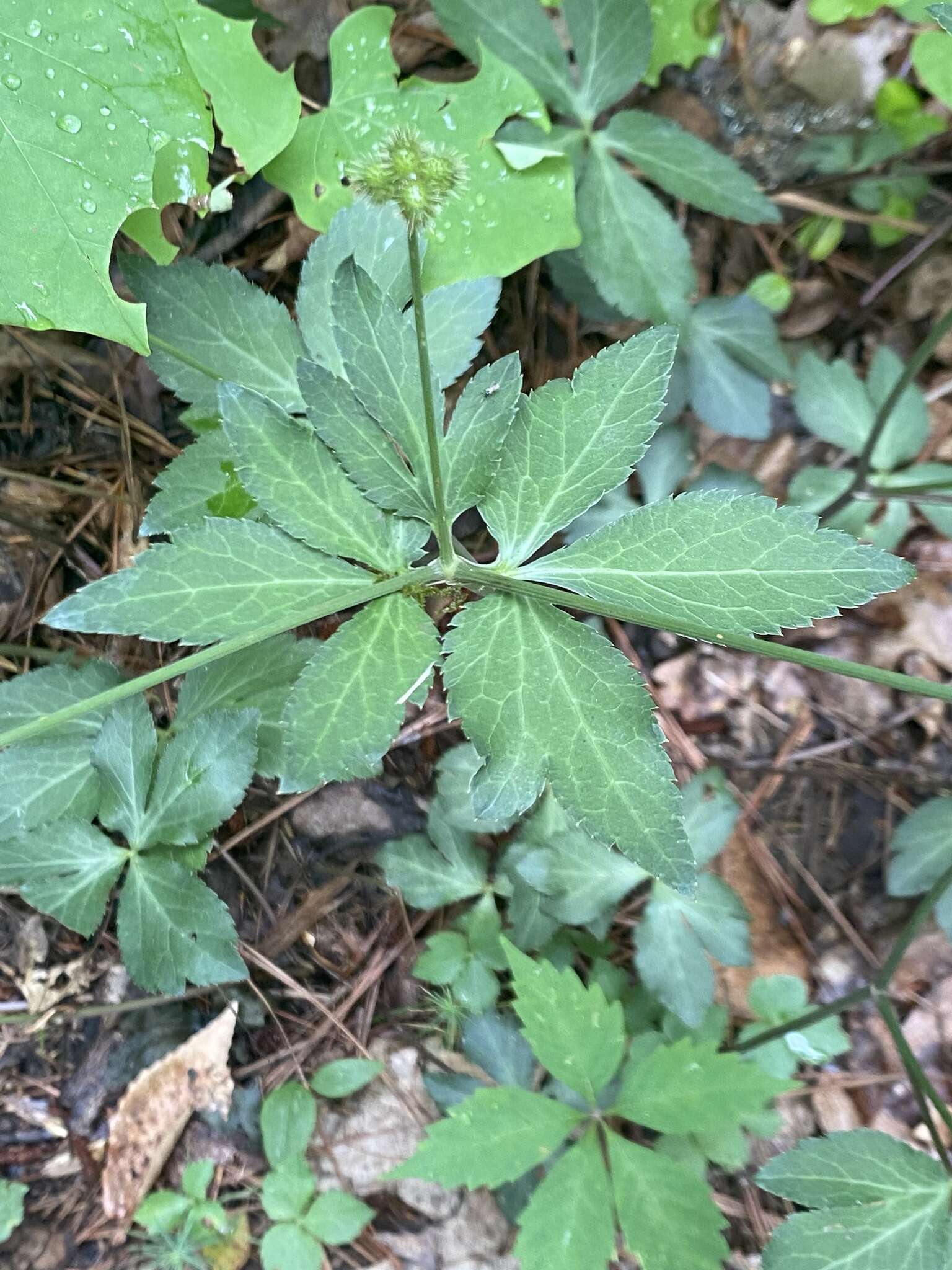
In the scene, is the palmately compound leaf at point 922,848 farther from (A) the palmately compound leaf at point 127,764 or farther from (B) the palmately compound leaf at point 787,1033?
(A) the palmately compound leaf at point 127,764

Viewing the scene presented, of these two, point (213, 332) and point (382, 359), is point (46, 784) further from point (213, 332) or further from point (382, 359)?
point (382, 359)

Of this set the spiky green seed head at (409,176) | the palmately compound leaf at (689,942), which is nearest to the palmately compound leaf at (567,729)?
the spiky green seed head at (409,176)

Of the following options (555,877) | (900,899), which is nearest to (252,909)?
(555,877)

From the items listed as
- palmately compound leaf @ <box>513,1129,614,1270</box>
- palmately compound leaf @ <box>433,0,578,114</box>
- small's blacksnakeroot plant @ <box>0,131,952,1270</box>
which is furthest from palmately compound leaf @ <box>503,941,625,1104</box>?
palmately compound leaf @ <box>433,0,578,114</box>

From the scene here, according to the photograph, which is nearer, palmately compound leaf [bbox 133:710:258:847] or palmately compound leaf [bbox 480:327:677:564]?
palmately compound leaf [bbox 480:327:677:564]

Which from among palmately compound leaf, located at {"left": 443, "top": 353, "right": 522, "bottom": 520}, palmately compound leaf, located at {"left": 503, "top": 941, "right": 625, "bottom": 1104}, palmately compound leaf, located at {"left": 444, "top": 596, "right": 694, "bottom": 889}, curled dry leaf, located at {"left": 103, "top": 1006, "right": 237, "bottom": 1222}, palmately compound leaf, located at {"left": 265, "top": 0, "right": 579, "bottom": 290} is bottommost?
curled dry leaf, located at {"left": 103, "top": 1006, "right": 237, "bottom": 1222}

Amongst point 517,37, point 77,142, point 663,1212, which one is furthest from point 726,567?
point 517,37

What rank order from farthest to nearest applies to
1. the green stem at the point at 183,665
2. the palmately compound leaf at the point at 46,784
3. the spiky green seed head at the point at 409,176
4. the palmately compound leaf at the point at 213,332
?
1. the palmately compound leaf at the point at 46,784
2. the palmately compound leaf at the point at 213,332
3. the green stem at the point at 183,665
4. the spiky green seed head at the point at 409,176

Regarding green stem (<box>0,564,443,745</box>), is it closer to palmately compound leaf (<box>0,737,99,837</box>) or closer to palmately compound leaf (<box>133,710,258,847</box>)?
palmately compound leaf (<box>133,710,258,847</box>)
